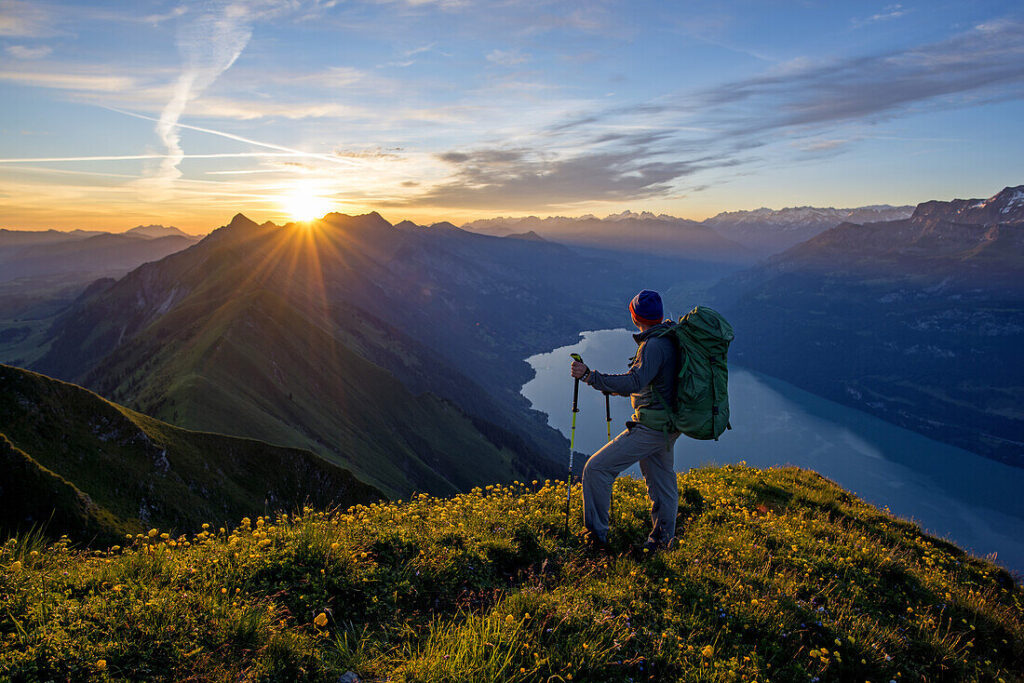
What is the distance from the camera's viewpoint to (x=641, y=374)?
7523 mm

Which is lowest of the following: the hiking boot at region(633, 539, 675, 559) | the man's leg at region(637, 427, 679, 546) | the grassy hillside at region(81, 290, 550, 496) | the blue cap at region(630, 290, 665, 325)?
the grassy hillside at region(81, 290, 550, 496)

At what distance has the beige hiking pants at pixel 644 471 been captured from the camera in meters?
7.77

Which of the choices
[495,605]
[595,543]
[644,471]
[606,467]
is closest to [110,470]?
[595,543]

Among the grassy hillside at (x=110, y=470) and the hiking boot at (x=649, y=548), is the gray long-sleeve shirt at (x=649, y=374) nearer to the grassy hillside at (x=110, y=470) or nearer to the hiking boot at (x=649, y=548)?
the hiking boot at (x=649, y=548)

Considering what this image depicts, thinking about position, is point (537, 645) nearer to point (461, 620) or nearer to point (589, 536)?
point (461, 620)

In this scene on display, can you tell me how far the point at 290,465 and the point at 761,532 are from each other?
48457 mm

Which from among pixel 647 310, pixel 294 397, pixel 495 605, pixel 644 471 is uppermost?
pixel 647 310

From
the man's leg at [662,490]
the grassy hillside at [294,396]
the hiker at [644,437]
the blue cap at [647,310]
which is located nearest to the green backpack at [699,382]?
the hiker at [644,437]

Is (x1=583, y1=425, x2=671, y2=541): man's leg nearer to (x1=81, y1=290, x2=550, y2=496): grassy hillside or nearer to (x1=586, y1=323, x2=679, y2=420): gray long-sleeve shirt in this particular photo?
(x1=586, y1=323, x2=679, y2=420): gray long-sleeve shirt

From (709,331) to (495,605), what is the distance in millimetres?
5043

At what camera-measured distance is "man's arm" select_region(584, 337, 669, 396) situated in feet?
24.6

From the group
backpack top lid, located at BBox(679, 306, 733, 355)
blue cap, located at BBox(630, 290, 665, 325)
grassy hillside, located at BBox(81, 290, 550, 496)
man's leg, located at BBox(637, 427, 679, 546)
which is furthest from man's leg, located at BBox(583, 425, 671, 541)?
grassy hillside, located at BBox(81, 290, 550, 496)

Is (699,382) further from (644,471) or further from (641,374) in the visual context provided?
(644,471)

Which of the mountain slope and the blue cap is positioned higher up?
the blue cap
